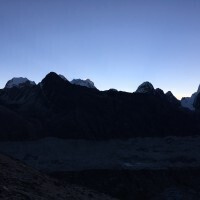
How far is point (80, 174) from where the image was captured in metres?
59.3

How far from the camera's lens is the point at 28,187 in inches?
765

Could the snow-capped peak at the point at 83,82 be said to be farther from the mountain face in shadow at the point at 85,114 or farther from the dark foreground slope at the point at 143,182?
the dark foreground slope at the point at 143,182

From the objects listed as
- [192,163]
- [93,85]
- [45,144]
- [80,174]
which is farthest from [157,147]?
[93,85]

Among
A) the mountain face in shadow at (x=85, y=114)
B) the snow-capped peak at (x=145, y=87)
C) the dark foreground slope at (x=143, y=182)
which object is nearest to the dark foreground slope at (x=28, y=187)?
the dark foreground slope at (x=143, y=182)

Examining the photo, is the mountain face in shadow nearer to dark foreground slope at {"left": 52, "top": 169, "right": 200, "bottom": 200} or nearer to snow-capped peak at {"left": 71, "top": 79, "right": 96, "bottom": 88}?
dark foreground slope at {"left": 52, "top": 169, "right": 200, "bottom": 200}

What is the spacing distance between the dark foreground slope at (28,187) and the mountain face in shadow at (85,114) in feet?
194

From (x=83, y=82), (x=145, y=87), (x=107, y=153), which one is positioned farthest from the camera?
(x=83, y=82)

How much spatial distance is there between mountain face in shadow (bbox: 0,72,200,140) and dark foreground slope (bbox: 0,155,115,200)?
59046mm

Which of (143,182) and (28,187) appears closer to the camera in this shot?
(28,187)

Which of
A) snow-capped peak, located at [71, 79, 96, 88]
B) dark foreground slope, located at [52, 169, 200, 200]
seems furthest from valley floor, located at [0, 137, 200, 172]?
snow-capped peak, located at [71, 79, 96, 88]

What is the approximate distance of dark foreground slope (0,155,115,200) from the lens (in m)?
17.0

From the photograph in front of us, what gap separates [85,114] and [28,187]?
246 feet

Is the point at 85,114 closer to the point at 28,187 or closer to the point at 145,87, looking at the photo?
the point at 145,87

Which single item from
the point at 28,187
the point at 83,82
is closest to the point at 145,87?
the point at 83,82
